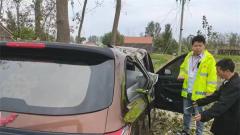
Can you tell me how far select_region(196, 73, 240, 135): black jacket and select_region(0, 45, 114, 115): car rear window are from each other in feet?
6.31

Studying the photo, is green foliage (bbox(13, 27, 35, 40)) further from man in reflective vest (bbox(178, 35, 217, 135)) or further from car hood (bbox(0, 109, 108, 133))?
car hood (bbox(0, 109, 108, 133))

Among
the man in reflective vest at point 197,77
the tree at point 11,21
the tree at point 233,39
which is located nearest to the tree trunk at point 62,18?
the man in reflective vest at point 197,77

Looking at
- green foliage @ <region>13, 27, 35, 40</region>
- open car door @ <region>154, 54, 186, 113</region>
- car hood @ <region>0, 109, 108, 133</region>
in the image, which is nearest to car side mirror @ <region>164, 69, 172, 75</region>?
open car door @ <region>154, 54, 186, 113</region>

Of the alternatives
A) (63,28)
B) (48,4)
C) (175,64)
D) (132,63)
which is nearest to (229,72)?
(132,63)

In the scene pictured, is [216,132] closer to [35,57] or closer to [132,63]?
[132,63]

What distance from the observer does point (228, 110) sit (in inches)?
200

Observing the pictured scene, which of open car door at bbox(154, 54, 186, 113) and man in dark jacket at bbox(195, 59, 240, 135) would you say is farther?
open car door at bbox(154, 54, 186, 113)

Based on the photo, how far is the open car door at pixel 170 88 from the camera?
803 cm

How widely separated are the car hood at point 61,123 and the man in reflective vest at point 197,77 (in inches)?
157

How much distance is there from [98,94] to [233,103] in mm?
2239

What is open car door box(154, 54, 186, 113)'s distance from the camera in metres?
8.03

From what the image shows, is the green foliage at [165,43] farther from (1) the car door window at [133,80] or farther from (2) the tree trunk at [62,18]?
(1) the car door window at [133,80]

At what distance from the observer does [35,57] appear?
3615 mm

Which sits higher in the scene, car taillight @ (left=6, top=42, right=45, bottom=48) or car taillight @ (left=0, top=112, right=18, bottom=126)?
car taillight @ (left=6, top=42, right=45, bottom=48)
